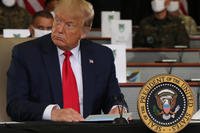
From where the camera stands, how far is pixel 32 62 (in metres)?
3.41

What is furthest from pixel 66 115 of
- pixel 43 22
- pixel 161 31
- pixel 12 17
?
pixel 161 31

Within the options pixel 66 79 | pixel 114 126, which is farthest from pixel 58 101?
pixel 114 126

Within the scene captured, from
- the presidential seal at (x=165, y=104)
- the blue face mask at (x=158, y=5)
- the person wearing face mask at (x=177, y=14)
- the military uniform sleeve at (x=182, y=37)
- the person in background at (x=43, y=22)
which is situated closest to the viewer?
the presidential seal at (x=165, y=104)

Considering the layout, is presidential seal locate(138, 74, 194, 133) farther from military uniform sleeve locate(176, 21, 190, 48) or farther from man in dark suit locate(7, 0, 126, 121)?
military uniform sleeve locate(176, 21, 190, 48)

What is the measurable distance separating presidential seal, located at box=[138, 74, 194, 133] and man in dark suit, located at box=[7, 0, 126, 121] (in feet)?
2.72

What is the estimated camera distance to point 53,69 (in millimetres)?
3443

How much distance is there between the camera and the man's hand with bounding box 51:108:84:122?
290 cm

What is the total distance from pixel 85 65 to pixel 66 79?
15 centimetres

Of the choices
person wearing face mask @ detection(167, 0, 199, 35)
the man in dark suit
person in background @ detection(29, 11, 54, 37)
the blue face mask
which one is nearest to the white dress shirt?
the man in dark suit

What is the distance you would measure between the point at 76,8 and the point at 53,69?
13.6 inches

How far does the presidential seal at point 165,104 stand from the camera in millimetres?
2484

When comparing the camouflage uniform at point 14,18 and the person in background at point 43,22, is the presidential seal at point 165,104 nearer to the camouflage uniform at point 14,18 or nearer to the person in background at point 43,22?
the person in background at point 43,22

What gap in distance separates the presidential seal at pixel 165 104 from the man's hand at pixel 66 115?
475 millimetres

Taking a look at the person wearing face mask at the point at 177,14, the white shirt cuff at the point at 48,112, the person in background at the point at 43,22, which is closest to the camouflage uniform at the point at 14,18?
the person wearing face mask at the point at 177,14
